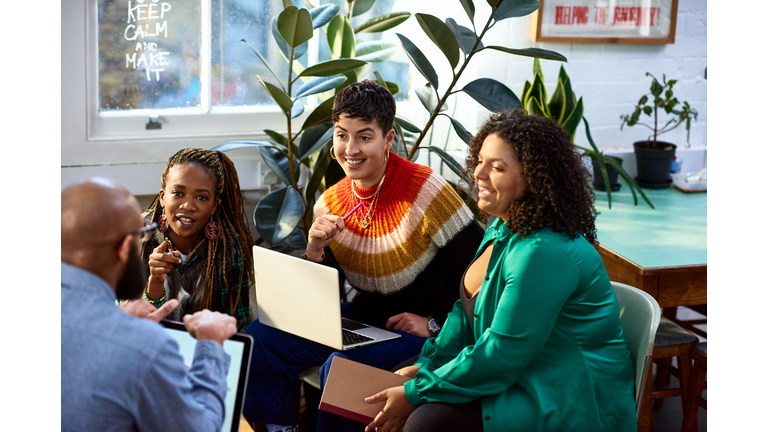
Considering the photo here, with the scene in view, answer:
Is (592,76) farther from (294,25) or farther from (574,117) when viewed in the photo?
(294,25)

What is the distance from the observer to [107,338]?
0.77 m

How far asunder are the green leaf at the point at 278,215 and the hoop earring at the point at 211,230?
471mm

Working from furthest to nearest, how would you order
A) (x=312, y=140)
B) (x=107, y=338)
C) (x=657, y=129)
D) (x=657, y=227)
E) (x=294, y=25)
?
(x=657, y=129) → (x=657, y=227) → (x=312, y=140) → (x=294, y=25) → (x=107, y=338)

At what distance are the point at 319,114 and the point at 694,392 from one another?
4.93 feet

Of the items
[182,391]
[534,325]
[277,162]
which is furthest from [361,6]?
[182,391]

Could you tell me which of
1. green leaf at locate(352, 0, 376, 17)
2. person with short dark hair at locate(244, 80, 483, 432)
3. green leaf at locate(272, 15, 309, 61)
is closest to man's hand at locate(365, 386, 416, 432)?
person with short dark hair at locate(244, 80, 483, 432)

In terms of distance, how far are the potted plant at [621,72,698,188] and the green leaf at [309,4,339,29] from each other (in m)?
1.40

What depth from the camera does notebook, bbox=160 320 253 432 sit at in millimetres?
895

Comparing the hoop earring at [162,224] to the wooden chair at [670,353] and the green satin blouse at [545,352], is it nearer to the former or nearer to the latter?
the green satin blouse at [545,352]

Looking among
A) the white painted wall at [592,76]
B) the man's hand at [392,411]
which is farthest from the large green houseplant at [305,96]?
the man's hand at [392,411]

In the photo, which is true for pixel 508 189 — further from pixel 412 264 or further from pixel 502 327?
pixel 412 264

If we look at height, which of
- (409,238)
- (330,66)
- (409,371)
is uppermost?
(330,66)

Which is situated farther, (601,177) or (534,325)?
(601,177)
